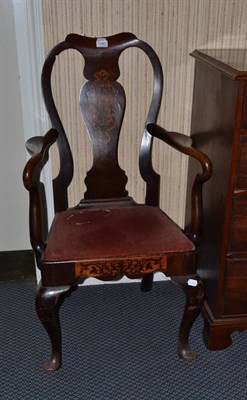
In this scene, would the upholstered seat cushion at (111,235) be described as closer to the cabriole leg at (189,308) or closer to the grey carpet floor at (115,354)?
the cabriole leg at (189,308)

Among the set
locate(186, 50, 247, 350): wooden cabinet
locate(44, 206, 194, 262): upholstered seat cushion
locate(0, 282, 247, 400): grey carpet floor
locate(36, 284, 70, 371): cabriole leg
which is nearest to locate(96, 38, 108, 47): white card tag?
locate(186, 50, 247, 350): wooden cabinet

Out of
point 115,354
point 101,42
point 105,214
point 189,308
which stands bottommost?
point 115,354

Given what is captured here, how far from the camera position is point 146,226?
5.47 ft

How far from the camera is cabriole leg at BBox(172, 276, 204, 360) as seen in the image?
5.30ft

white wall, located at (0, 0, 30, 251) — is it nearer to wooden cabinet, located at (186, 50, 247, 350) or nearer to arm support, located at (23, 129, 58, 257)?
arm support, located at (23, 129, 58, 257)

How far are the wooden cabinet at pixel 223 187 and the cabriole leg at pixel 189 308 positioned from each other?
11 cm

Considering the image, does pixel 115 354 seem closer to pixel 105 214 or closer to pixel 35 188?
pixel 105 214

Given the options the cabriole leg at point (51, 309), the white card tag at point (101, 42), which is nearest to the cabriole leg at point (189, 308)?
the cabriole leg at point (51, 309)

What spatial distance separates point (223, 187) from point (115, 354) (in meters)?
0.76

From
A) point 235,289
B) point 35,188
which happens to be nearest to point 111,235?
point 35,188

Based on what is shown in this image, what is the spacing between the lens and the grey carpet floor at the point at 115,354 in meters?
1.66

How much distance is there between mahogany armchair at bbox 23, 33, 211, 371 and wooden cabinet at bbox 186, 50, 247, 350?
0.10 metres

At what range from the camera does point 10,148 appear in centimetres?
210

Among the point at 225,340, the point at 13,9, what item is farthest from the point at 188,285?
the point at 13,9
